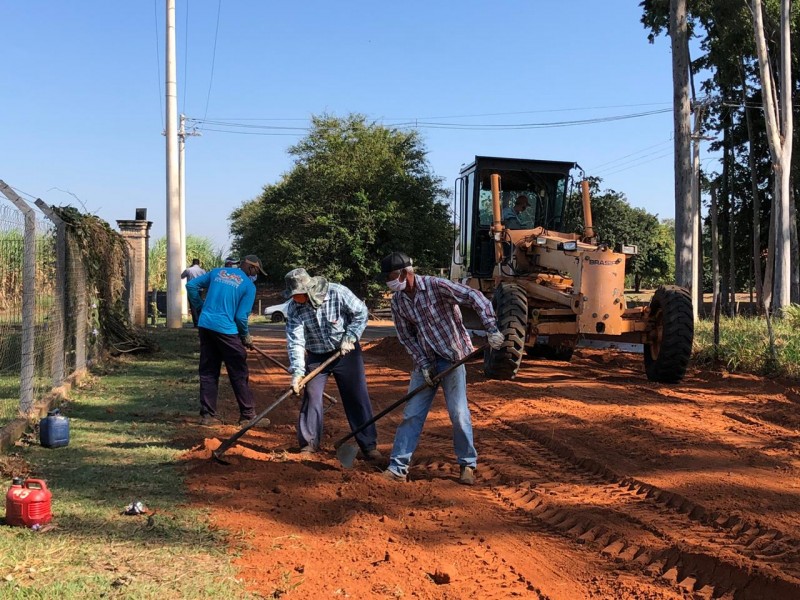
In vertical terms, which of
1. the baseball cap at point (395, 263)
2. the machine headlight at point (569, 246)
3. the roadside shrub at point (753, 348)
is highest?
the machine headlight at point (569, 246)

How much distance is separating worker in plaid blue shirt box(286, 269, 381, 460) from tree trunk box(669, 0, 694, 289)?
1235 cm

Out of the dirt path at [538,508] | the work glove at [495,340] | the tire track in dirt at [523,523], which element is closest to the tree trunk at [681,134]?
the dirt path at [538,508]

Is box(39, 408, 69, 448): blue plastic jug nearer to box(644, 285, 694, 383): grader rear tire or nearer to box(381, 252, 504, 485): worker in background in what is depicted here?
box(381, 252, 504, 485): worker in background

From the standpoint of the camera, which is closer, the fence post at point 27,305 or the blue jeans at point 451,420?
the blue jeans at point 451,420

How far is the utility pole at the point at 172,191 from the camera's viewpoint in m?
20.1

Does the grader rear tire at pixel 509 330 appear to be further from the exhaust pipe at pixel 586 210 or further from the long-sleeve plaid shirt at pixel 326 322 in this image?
the long-sleeve plaid shirt at pixel 326 322

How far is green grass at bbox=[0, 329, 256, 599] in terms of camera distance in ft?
12.8

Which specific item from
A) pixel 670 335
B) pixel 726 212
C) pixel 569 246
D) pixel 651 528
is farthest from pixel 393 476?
pixel 726 212

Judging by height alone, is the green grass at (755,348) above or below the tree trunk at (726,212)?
below

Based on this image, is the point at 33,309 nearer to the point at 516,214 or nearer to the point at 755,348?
the point at 516,214

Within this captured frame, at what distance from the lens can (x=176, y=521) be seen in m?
4.96

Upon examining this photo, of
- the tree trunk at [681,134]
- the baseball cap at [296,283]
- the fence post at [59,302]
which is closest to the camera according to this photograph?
the baseball cap at [296,283]

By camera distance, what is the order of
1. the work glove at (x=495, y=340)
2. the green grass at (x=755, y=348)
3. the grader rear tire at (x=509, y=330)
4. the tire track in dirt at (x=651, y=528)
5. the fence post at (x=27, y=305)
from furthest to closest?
the green grass at (x=755, y=348) → the grader rear tire at (x=509, y=330) → the fence post at (x=27, y=305) → the work glove at (x=495, y=340) → the tire track in dirt at (x=651, y=528)

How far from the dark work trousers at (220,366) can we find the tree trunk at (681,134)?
12.0 metres
